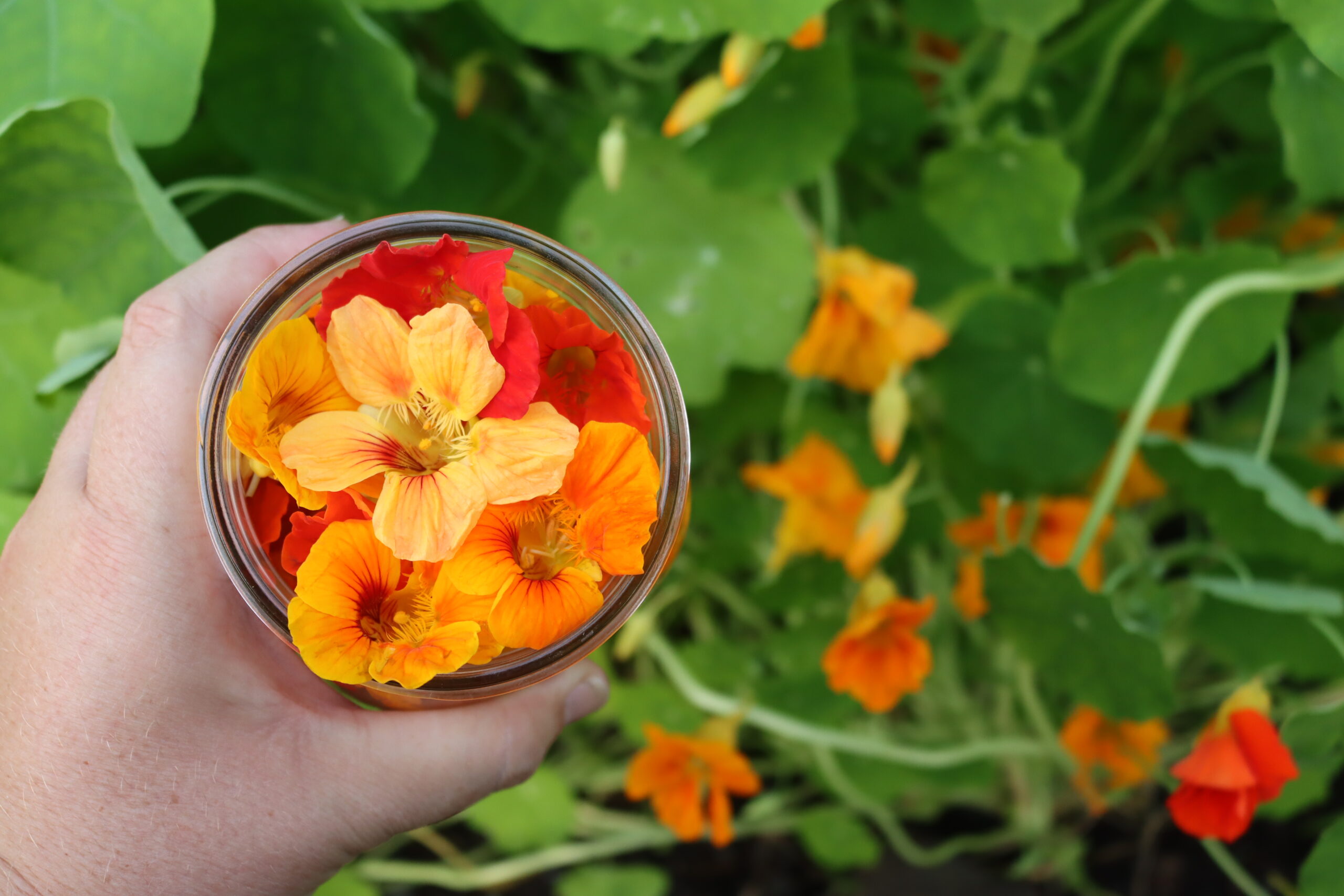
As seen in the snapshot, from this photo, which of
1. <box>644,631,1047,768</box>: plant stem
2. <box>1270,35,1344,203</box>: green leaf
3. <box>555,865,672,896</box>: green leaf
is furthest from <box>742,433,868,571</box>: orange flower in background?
<box>555,865,672,896</box>: green leaf

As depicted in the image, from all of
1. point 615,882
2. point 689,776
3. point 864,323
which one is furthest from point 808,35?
point 615,882

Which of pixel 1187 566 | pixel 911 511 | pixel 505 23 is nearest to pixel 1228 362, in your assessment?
pixel 911 511

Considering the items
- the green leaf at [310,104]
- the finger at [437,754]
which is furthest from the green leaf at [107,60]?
the finger at [437,754]

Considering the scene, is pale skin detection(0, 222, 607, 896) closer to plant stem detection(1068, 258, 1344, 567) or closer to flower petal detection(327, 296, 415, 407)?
flower petal detection(327, 296, 415, 407)

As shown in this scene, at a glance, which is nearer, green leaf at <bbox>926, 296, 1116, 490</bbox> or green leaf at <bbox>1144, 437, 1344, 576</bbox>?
green leaf at <bbox>1144, 437, 1344, 576</bbox>

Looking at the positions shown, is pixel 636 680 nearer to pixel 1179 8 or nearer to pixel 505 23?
pixel 505 23

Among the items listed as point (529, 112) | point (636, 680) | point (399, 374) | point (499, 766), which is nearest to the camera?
point (399, 374)
